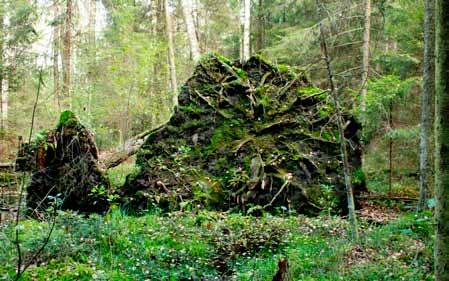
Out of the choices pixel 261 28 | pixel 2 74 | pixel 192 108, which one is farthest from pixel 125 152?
pixel 261 28

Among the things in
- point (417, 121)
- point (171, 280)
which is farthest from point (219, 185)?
point (417, 121)

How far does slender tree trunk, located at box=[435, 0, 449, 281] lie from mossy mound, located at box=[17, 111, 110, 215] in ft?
27.1

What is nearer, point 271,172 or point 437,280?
point 437,280

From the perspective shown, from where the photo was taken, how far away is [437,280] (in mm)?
2617

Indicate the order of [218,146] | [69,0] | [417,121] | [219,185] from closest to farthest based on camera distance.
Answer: [219,185]
[218,146]
[417,121]
[69,0]

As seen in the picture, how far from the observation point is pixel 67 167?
32.5 ft

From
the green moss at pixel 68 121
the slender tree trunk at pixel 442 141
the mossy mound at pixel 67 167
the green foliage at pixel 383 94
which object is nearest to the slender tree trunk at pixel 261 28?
the green foliage at pixel 383 94

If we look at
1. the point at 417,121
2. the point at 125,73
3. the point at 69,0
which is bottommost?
the point at 417,121

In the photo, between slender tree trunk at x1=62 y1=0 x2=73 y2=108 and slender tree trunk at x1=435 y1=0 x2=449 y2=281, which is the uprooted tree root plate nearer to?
slender tree trunk at x1=62 y1=0 x2=73 y2=108

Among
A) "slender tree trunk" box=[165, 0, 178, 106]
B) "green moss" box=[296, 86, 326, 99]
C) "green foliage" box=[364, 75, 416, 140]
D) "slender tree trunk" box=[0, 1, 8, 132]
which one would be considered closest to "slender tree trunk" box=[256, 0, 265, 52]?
"slender tree trunk" box=[165, 0, 178, 106]

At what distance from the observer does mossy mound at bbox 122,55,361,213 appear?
394 inches

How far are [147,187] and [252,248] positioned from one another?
13.0 feet

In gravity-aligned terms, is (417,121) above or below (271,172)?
above

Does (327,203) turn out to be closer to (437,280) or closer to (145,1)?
(437,280)
